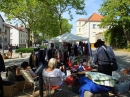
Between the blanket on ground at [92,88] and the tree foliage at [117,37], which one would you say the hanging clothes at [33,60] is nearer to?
the blanket on ground at [92,88]

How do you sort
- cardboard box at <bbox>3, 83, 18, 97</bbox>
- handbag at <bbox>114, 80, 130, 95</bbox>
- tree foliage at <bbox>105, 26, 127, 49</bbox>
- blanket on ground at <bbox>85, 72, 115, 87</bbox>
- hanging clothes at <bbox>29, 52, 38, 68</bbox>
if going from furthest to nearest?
tree foliage at <bbox>105, 26, 127, 49</bbox>, hanging clothes at <bbox>29, 52, 38, 68</bbox>, cardboard box at <bbox>3, 83, 18, 97</bbox>, handbag at <bbox>114, 80, 130, 95</bbox>, blanket on ground at <bbox>85, 72, 115, 87</bbox>

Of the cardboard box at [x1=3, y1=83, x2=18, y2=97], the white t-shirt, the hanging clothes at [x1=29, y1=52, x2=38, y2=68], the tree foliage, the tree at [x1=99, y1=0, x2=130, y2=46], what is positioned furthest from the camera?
the tree foliage

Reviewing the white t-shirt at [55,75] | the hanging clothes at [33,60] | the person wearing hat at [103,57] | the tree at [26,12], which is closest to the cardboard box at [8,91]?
the white t-shirt at [55,75]

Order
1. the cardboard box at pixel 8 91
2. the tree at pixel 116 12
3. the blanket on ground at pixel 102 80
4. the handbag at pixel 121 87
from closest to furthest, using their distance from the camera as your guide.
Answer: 1. the blanket on ground at pixel 102 80
2. the handbag at pixel 121 87
3. the cardboard box at pixel 8 91
4. the tree at pixel 116 12

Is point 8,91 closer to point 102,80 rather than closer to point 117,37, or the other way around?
point 102,80

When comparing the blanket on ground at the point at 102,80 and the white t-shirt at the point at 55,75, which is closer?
the blanket on ground at the point at 102,80

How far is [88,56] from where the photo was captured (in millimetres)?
11969

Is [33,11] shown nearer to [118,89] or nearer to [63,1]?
[63,1]

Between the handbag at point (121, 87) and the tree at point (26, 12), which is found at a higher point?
the tree at point (26, 12)

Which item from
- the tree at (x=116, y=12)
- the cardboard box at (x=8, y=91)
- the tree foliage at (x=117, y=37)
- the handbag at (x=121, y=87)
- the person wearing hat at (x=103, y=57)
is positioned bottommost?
the cardboard box at (x=8, y=91)

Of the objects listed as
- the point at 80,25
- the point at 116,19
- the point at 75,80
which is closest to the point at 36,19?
the point at 116,19

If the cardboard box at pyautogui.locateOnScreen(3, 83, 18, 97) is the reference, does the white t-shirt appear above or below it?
above

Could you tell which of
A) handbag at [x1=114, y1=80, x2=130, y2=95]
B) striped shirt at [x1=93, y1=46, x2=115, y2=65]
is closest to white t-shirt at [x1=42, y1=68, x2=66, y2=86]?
striped shirt at [x1=93, y1=46, x2=115, y2=65]

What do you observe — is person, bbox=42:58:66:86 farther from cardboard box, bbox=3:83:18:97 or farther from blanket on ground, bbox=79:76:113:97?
cardboard box, bbox=3:83:18:97
